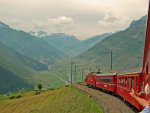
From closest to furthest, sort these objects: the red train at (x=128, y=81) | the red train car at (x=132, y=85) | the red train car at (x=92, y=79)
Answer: the red train at (x=128, y=81)
the red train car at (x=132, y=85)
the red train car at (x=92, y=79)

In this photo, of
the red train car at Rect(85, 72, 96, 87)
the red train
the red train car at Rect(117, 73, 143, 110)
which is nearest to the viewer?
the red train

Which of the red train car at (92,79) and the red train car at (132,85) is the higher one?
the red train car at (132,85)

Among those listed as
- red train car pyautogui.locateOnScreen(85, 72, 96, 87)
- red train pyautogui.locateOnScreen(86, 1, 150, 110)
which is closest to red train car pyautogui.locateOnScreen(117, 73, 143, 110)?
red train pyautogui.locateOnScreen(86, 1, 150, 110)

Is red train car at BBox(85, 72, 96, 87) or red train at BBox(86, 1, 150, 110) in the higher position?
red train at BBox(86, 1, 150, 110)

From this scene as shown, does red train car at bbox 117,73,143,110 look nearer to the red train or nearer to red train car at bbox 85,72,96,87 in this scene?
the red train

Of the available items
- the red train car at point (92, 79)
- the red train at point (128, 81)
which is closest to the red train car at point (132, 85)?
the red train at point (128, 81)

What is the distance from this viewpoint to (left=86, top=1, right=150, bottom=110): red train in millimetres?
6390

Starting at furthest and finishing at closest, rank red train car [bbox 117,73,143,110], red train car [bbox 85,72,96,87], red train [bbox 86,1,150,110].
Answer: red train car [bbox 85,72,96,87], red train car [bbox 117,73,143,110], red train [bbox 86,1,150,110]

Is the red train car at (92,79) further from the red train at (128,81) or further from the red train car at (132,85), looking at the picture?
the red train car at (132,85)

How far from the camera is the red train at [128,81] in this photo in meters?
6.39

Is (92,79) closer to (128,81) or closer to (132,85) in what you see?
(128,81)

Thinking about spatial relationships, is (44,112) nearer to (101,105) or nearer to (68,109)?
(68,109)

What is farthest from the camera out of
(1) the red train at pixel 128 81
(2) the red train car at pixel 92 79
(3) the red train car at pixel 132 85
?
(2) the red train car at pixel 92 79

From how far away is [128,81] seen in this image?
2841 cm
